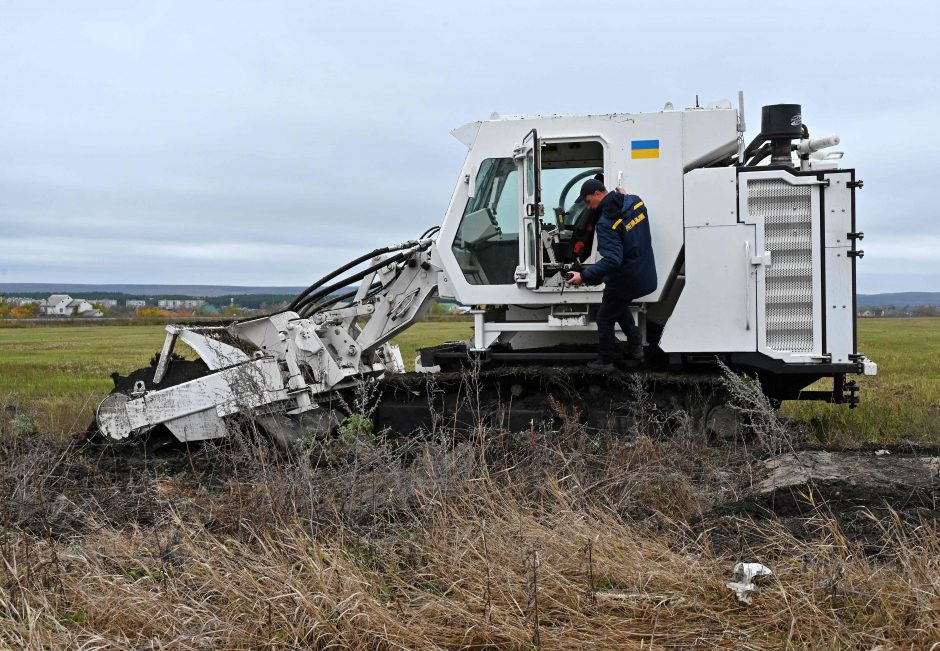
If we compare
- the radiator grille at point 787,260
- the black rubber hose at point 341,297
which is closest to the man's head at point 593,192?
the radiator grille at point 787,260

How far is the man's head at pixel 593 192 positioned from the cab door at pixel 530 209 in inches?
16.1

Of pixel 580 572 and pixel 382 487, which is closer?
pixel 580 572

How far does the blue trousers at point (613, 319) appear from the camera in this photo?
7941 mm

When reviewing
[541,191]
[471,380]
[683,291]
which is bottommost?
[471,380]

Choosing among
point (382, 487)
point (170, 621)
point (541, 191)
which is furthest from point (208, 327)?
point (170, 621)

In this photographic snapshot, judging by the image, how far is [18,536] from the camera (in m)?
4.81

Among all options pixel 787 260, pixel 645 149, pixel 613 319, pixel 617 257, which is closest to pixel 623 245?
pixel 617 257

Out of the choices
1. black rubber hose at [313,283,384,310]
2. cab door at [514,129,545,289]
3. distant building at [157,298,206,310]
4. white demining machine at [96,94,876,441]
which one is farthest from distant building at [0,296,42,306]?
cab door at [514,129,545,289]

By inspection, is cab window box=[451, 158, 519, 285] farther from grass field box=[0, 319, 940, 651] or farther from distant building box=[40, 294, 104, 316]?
distant building box=[40, 294, 104, 316]

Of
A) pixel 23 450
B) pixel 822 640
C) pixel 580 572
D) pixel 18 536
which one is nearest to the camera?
pixel 822 640

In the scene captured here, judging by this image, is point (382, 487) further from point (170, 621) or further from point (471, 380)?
point (471, 380)

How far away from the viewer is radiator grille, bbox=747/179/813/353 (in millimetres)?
7969

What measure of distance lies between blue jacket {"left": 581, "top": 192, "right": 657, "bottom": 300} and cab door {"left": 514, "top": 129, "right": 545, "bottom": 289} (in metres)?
0.51

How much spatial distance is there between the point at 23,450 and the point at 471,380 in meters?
3.70
